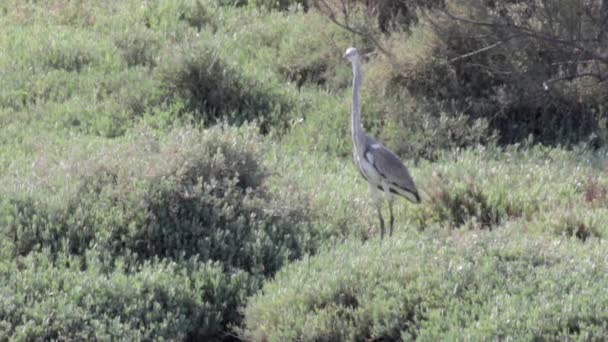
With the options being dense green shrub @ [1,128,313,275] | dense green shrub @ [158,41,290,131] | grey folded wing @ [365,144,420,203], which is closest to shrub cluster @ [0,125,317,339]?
dense green shrub @ [1,128,313,275]

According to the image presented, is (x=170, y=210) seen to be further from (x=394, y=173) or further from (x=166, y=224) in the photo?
(x=394, y=173)

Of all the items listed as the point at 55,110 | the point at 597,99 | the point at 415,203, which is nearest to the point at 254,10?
the point at 55,110

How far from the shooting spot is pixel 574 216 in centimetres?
1052

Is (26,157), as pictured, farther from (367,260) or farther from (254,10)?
(254,10)

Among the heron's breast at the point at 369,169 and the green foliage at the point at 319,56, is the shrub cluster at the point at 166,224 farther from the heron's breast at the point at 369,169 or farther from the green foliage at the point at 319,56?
the green foliage at the point at 319,56

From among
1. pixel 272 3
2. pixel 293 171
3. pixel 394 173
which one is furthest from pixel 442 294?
pixel 272 3

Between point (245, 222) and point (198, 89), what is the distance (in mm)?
3609

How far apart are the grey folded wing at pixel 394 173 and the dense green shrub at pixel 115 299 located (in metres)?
1.66

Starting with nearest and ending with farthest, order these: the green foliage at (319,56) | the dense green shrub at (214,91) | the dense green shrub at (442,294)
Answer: the dense green shrub at (442,294) < the dense green shrub at (214,91) < the green foliage at (319,56)

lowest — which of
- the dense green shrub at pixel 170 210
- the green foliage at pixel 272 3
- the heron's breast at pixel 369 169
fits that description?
the dense green shrub at pixel 170 210

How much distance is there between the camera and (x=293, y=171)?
1209 centimetres

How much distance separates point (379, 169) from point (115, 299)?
2.74m

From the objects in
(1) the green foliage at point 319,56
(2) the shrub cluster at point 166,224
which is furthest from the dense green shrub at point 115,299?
(1) the green foliage at point 319,56

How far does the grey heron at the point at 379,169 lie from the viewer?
423 inches
